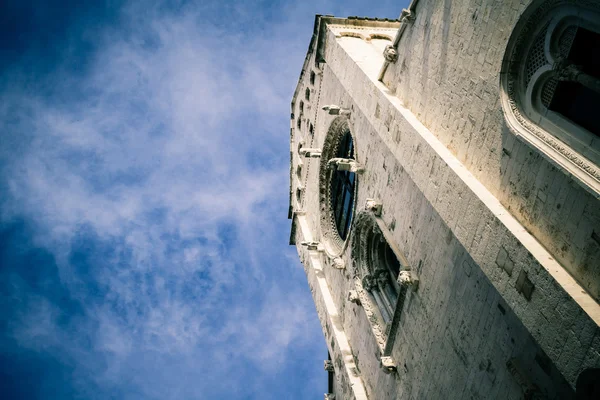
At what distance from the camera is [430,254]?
9000mm

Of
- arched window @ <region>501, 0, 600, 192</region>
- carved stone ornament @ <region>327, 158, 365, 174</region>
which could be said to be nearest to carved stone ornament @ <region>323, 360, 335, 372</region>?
carved stone ornament @ <region>327, 158, 365, 174</region>

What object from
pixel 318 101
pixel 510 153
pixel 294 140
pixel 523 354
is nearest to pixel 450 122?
pixel 510 153

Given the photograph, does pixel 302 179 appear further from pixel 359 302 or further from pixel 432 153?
pixel 432 153

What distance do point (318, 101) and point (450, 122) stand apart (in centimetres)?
1035

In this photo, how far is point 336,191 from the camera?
1764cm

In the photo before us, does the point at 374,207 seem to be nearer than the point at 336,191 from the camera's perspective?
Yes

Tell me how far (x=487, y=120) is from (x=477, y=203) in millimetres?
1723

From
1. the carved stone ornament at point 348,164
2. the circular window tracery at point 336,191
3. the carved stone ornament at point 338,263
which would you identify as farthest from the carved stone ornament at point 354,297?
the carved stone ornament at point 348,164

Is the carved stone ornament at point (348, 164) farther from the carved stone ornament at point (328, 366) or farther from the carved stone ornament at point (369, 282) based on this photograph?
the carved stone ornament at point (328, 366)

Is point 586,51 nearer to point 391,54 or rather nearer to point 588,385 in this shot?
point 588,385

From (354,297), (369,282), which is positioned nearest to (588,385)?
(369,282)

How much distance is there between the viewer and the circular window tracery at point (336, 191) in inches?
627

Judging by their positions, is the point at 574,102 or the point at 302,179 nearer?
the point at 574,102

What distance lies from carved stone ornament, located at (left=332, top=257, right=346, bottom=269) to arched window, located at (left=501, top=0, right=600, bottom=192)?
930 centimetres
